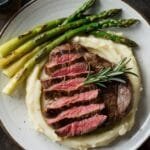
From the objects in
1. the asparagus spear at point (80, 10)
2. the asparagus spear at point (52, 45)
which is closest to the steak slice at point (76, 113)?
the asparagus spear at point (52, 45)

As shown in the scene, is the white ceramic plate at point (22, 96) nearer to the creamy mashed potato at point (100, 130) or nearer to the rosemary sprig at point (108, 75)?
the creamy mashed potato at point (100, 130)

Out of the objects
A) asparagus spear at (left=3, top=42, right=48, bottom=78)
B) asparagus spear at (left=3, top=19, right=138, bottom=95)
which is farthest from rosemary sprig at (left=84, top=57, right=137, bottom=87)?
asparagus spear at (left=3, top=42, right=48, bottom=78)

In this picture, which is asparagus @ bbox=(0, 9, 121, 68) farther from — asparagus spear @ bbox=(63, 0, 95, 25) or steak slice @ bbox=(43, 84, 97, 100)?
steak slice @ bbox=(43, 84, 97, 100)

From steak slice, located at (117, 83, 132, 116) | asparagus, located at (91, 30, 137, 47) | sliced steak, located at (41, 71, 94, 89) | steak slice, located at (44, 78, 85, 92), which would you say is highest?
asparagus, located at (91, 30, 137, 47)

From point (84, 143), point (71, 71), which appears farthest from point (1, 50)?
point (84, 143)

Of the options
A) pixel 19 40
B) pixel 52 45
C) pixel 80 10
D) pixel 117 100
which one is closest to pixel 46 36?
pixel 52 45

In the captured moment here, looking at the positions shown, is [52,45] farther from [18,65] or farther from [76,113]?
[76,113]
